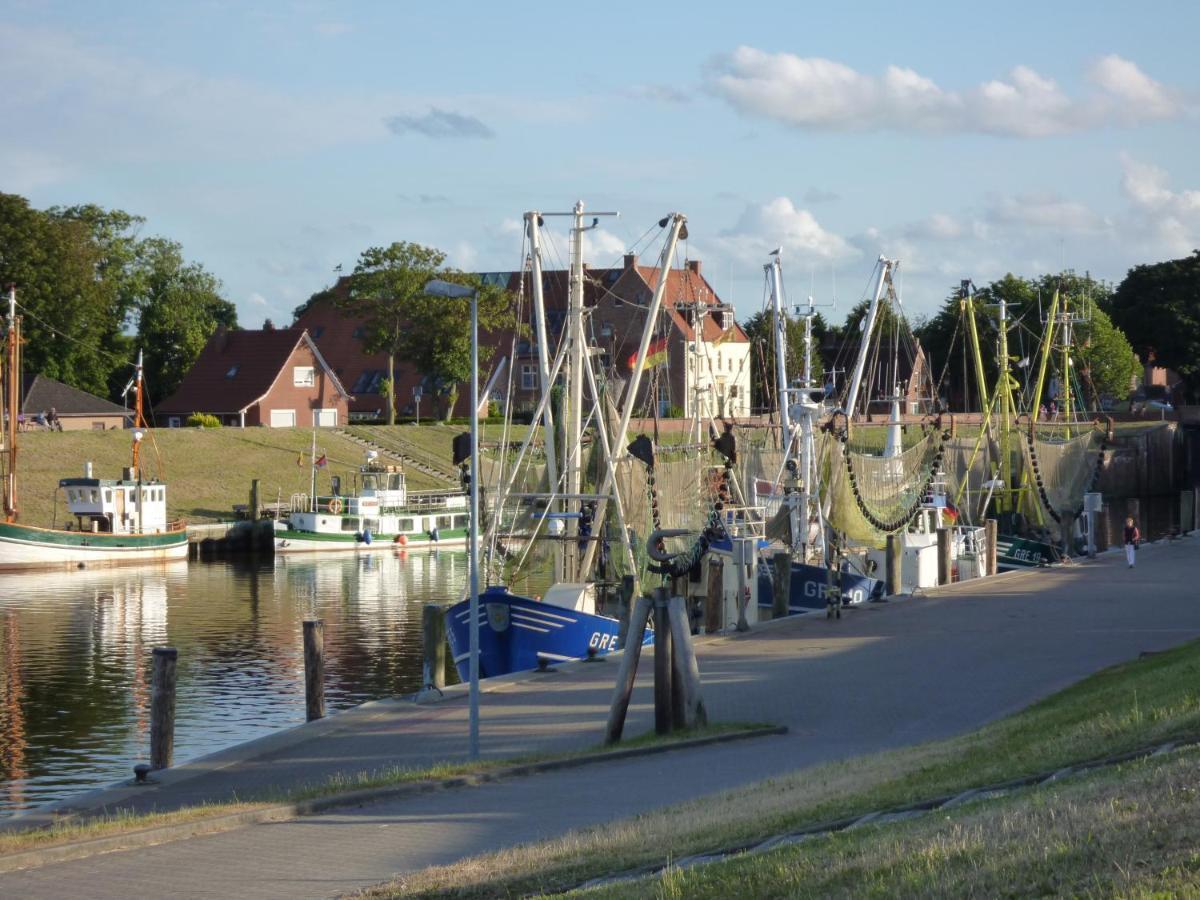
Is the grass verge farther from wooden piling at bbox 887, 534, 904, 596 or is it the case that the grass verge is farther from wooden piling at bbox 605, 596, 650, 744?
wooden piling at bbox 887, 534, 904, 596

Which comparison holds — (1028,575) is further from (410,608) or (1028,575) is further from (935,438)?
(410,608)

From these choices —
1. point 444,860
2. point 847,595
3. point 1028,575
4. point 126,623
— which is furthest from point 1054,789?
point 126,623

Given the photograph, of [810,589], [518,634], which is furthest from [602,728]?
[810,589]

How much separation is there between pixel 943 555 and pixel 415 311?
5824cm

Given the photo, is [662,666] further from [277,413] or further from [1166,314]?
[1166,314]

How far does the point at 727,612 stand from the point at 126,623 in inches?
798

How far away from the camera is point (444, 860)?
13.4m

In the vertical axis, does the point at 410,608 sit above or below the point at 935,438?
A: below

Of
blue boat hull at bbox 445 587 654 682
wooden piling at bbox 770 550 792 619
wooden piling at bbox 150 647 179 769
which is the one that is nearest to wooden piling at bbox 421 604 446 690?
blue boat hull at bbox 445 587 654 682

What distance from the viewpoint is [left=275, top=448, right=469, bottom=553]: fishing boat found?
231ft

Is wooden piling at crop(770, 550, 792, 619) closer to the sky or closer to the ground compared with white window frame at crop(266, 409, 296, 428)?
closer to the ground

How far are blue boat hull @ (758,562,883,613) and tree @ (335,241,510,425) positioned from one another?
57518mm

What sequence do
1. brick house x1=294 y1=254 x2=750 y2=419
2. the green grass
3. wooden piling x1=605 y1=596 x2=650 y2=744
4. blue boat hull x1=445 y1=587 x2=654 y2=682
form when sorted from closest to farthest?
the green grass → wooden piling x1=605 y1=596 x2=650 y2=744 → blue boat hull x1=445 y1=587 x2=654 y2=682 → brick house x1=294 y1=254 x2=750 y2=419

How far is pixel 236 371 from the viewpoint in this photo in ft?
334
